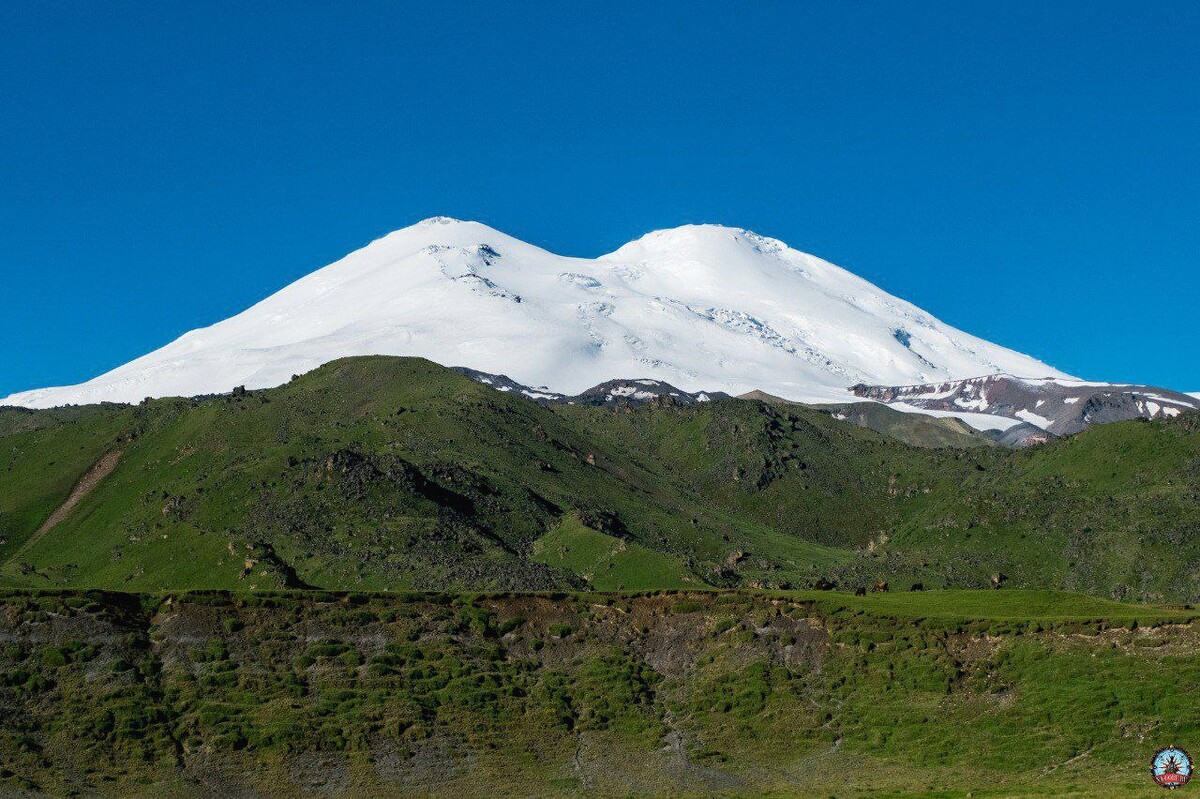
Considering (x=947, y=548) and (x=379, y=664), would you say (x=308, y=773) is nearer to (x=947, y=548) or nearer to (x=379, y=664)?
(x=379, y=664)

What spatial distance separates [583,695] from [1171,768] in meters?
31.3

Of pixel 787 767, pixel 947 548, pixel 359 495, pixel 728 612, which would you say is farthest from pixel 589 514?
pixel 787 767

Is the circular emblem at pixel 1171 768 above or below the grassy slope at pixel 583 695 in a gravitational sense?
below

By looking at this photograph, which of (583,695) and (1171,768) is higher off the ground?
(583,695)

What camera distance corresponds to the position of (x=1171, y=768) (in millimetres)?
63875

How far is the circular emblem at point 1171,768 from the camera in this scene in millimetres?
62906

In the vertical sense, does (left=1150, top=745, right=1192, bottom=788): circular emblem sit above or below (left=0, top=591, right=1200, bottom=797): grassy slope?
below

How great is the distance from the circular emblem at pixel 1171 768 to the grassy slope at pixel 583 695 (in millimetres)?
1221

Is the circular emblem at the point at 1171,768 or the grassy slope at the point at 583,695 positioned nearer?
the circular emblem at the point at 1171,768

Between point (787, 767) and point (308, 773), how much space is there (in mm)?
24375

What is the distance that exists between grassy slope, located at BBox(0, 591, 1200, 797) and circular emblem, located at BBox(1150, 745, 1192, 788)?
1221 mm

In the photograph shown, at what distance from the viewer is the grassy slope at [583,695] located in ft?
233

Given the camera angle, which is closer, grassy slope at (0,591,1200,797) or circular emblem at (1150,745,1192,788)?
circular emblem at (1150,745,1192,788)

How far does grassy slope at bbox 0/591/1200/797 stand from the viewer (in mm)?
71062
